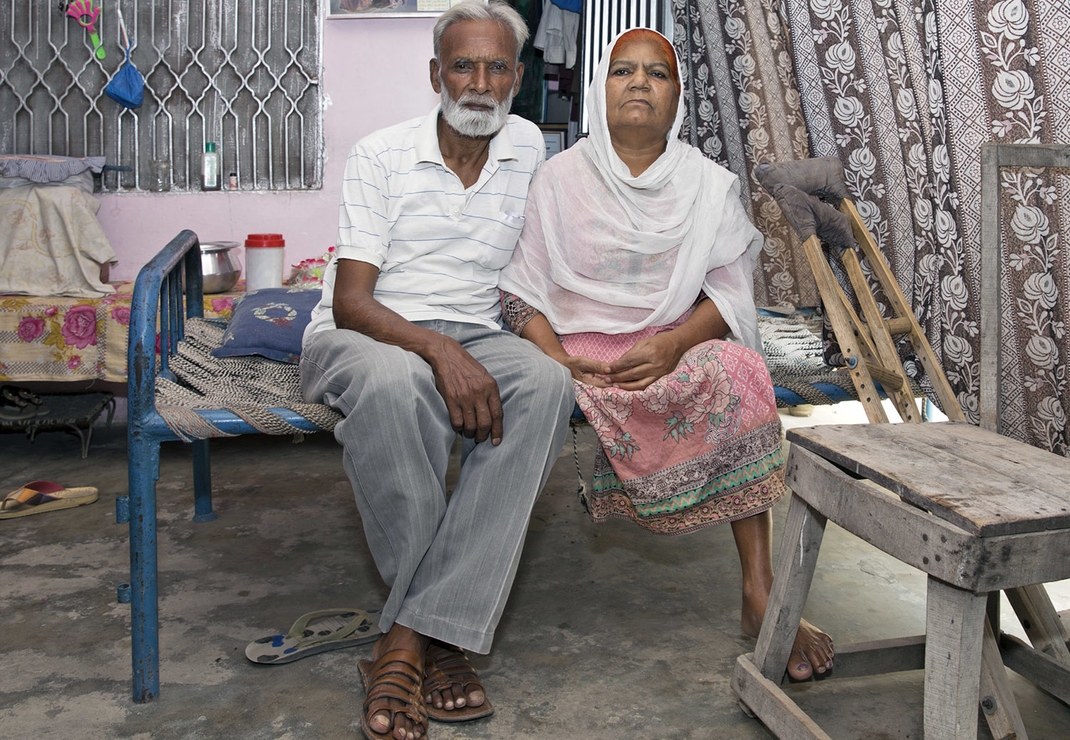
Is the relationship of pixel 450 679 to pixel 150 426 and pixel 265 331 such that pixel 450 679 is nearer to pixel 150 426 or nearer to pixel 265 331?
pixel 150 426

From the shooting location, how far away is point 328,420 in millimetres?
2197

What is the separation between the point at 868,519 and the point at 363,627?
135 centimetres

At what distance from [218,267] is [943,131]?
9.77 ft

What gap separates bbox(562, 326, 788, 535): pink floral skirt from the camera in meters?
2.21

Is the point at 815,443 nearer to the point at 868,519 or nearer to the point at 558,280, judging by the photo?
the point at 868,519

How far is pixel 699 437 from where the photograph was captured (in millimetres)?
2240

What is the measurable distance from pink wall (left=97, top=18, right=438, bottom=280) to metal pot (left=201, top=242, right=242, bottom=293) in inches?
14.3

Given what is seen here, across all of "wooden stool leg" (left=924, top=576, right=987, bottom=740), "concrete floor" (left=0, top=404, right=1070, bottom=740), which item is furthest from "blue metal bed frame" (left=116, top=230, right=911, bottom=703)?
"wooden stool leg" (left=924, top=576, right=987, bottom=740)

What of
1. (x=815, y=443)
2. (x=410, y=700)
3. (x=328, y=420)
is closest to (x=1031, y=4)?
(x=815, y=443)

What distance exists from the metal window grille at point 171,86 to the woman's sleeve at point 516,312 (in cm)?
231

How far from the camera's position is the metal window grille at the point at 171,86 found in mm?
4344

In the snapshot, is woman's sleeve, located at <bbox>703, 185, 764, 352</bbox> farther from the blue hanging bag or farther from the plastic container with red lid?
the blue hanging bag

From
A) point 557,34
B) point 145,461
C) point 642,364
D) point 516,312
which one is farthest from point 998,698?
point 557,34

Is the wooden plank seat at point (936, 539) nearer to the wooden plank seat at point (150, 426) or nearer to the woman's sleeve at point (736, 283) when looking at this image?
the woman's sleeve at point (736, 283)
